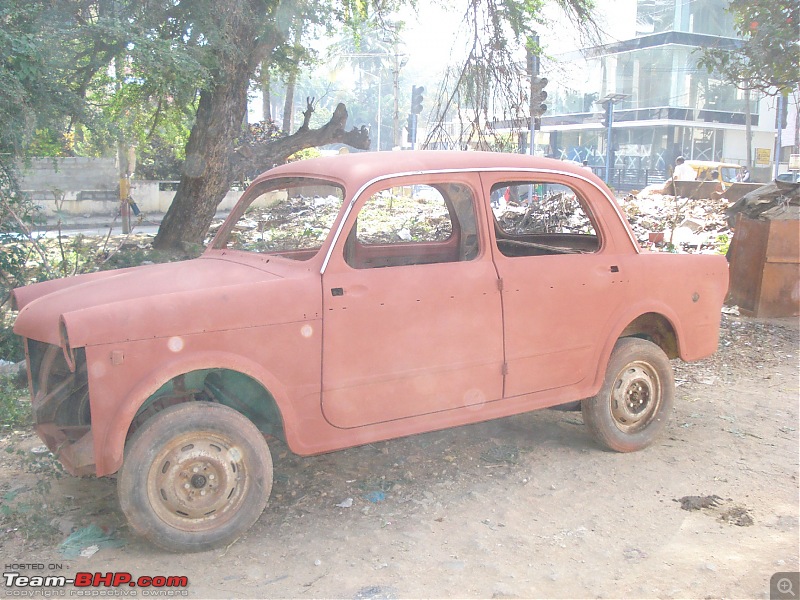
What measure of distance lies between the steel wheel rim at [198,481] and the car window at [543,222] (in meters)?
2.27

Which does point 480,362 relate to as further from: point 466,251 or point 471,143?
point 471,143

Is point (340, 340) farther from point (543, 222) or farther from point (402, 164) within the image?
point (543, 222)

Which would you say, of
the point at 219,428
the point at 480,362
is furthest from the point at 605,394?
the point at 219,428

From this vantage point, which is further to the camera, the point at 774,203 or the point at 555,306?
the point at 774,203

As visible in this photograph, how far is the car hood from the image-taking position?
126 inches

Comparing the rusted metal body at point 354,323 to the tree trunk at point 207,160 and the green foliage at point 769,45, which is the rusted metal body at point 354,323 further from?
the tree trunk at point 207,160

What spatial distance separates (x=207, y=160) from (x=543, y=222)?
5.51m

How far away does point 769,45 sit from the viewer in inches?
376

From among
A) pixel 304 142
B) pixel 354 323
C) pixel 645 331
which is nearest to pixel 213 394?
pixel 354 323

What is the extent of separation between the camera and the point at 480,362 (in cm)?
416

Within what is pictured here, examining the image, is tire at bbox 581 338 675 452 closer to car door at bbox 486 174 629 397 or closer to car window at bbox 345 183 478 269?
car door at bbox 486 174 629 397

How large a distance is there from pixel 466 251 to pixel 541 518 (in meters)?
1.60

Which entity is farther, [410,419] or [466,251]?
[466,251]

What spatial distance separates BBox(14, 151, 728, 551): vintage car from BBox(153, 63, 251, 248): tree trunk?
6218 millimetres
